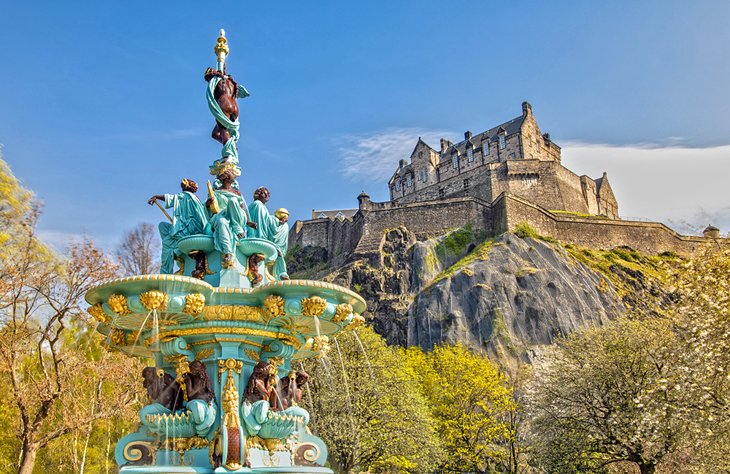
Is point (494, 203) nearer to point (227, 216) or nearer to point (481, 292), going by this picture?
point (481, 292)

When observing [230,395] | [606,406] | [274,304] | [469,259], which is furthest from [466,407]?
[274,304]

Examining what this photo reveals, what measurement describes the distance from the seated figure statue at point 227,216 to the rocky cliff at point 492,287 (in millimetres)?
40725

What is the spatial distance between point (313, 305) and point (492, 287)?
46715 mm

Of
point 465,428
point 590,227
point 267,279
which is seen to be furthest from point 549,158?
point 267,279

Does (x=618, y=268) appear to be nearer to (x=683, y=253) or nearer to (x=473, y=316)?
(x=683, y=253)

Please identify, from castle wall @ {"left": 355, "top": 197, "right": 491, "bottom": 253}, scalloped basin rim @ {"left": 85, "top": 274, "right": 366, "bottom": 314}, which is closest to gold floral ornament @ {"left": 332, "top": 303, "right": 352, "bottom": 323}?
scalloped basin rim @ {"left": 85, "top": 274, "right": 366, "bottom": 314}

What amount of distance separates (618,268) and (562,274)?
25.6ft

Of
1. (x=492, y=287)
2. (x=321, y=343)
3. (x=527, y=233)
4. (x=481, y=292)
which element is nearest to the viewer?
(x=321, y=343)

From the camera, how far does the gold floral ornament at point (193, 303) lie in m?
8.55

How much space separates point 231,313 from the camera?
9078 mm

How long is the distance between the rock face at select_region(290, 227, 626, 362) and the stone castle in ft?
9.90

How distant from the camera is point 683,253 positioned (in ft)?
229

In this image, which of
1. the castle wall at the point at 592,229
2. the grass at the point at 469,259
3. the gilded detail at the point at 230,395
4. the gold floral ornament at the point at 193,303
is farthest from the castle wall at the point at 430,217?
the gold floral ornament at the point at 193,303

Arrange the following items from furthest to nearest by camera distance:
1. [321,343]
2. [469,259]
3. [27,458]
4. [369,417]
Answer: [469,259] → [369,417] → [27,458] → [321,343]
